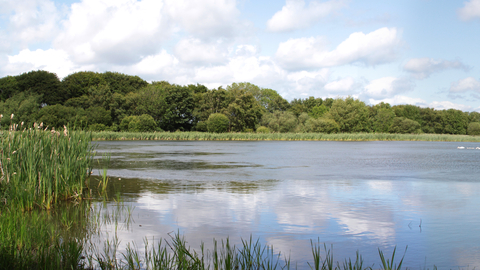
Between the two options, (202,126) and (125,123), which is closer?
(125,123)

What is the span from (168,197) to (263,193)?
2.37 metres

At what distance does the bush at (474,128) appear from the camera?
8494 centimetres

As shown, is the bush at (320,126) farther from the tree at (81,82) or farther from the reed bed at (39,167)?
the reed bed at (39,167)

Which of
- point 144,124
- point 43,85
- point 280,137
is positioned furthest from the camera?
point 43,85

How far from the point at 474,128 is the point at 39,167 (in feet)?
316

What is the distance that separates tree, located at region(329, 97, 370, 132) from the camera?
71.5 m

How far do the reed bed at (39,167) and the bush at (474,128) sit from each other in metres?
94.4

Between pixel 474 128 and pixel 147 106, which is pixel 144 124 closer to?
pixel 147 106

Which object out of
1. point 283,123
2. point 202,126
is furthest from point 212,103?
point 283,123

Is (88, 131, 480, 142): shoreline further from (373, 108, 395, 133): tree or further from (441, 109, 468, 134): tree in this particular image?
(441, 109, 468, 134): tree


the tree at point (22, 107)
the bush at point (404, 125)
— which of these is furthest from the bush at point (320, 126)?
the tree at point (22, 107)

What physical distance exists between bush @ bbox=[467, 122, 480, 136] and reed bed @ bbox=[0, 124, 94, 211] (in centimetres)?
9436

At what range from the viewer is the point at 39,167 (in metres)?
7.42

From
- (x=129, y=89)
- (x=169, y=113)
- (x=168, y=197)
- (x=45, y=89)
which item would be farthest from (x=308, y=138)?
(x=168, y=197)
